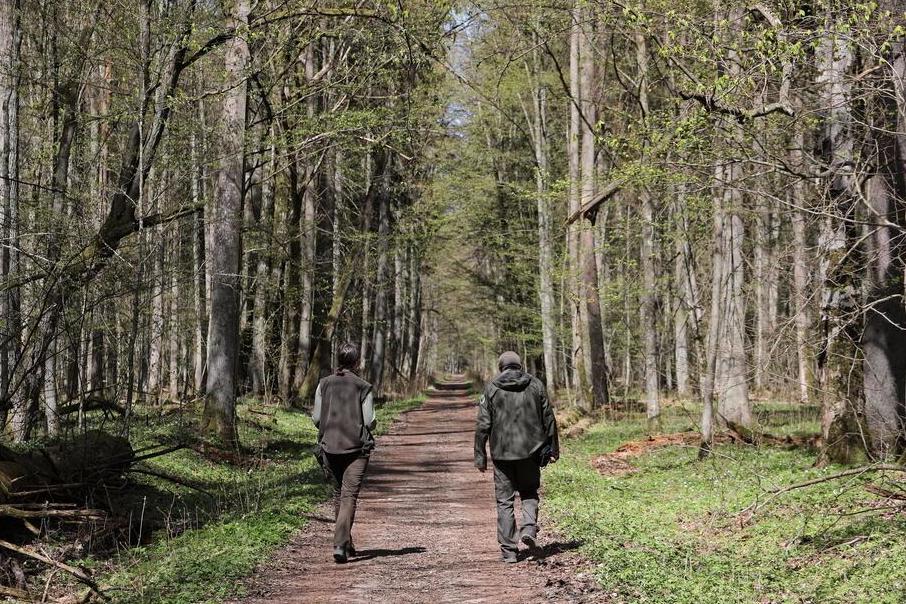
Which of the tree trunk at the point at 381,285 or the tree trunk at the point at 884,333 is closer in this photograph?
the tree trunk at the point at 884,333

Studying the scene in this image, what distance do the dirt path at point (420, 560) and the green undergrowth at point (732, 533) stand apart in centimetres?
47

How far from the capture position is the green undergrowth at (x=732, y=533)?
271 inches

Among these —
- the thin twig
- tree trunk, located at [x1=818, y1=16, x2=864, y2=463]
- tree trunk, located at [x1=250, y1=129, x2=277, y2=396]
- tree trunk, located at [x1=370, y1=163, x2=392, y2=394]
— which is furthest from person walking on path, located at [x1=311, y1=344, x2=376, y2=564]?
tree trunk, located at [x1=370, y1=163, x2=392, y2=394]

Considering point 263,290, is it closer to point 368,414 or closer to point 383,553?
point 383,553

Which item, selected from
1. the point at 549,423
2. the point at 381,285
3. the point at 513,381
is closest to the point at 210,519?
the point at 513,381

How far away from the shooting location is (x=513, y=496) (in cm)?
866

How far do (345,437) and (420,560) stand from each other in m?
1.47

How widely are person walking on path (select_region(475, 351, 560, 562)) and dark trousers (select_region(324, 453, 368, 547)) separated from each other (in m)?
1.21

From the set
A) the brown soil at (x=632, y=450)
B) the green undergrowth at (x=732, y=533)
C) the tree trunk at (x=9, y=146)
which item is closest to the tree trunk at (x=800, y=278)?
the green undergrowth at (x=732, y=533)

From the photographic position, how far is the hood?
868cm

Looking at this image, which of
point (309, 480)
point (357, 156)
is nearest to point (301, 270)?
point (357, 156)

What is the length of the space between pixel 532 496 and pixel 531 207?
1189 inches

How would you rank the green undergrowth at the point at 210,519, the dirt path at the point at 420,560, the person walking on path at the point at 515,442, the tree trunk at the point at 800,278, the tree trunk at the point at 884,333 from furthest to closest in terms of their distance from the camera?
the tree trunk at the point at 884,333 < the tree trunk at the point at 800,278 < the person walking on path at the point at 515,442 < the green undergrowth at the point at 210,519 < the dirt path at the point at 420,560

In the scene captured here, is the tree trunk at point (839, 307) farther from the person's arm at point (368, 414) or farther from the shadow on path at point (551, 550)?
the person's arm at point (368, 414)
